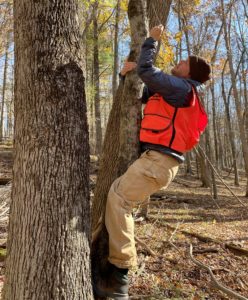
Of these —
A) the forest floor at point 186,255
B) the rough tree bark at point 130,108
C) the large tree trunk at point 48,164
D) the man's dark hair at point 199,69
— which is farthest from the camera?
the forest floor at point 186,255

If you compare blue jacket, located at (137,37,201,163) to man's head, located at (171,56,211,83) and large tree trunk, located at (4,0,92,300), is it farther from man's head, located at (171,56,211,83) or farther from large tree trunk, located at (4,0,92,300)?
large tree trunk, located at (4,0,92,300)

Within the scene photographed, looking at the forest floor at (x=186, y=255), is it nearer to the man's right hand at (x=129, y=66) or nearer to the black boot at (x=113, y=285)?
the black boot at (x=113, y=285)

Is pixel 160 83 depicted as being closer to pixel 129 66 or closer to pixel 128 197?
pixel 129 66

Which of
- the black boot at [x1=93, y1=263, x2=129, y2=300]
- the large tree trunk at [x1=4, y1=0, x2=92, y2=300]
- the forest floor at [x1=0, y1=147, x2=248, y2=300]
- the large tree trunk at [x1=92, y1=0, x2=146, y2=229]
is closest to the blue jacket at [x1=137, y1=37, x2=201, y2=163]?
the large tree trunk at [x1=92, y1=0, x2=146, y2=229]

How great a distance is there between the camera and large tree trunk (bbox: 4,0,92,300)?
2676mm

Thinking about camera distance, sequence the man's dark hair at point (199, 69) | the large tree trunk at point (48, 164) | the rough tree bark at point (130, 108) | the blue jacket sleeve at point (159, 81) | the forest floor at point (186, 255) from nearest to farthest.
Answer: the large tree trunk at point (48, 164) < the blue jacket sleeve at point (159, 81) < the rough tree bark at point (130, 108) < the man's dark hair at point (199, 69) < the forest floor at point (186, 255)

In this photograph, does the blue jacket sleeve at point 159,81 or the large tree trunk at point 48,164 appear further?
the blue jacket sleeve at point 159,81

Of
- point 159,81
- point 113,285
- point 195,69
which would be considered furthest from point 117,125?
point 113,285

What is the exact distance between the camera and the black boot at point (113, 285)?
311 centimetres

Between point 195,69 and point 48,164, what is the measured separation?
170 centimetres

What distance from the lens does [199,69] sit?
3.43m

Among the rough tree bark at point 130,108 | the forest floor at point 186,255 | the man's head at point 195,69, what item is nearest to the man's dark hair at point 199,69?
the man's head at point 195,69

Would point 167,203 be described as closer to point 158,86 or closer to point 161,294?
point 161,294

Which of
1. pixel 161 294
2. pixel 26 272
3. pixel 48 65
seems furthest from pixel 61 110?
pixel 161 294
